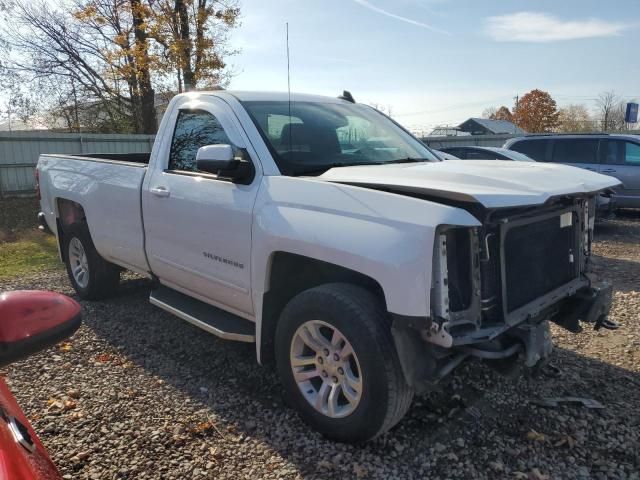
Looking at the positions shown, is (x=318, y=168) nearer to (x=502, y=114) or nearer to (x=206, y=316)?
(x=206, y=316)

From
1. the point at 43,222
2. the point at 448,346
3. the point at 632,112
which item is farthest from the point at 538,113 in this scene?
the point at 448,346

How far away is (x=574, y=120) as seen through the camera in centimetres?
6431

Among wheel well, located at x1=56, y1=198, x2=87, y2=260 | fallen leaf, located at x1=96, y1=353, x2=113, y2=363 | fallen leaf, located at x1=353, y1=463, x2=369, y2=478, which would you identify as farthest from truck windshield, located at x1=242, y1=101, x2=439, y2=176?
wheel well, located at x1=56, y1=198, x2=87, y2=260

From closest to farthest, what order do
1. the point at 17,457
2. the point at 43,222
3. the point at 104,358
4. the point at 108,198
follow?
the point at 17,457, the point at 104,358, the point at 108,198, the point at 43,222

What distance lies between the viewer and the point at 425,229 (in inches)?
97.4

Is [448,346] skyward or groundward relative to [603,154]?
groundward

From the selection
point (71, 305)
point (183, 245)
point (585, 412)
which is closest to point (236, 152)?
→ point (183, 245)

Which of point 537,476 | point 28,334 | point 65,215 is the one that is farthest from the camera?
point 65,215

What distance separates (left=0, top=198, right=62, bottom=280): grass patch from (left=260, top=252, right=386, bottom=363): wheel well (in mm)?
5655

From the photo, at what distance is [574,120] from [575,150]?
196 ft

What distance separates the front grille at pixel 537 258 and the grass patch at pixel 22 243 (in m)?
7.02

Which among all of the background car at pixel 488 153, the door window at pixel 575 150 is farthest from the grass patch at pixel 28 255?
the door window at pixel 575 150

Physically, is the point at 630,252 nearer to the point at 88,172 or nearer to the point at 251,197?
the point at 251,197

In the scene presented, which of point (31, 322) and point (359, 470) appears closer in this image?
point (31, 322)
